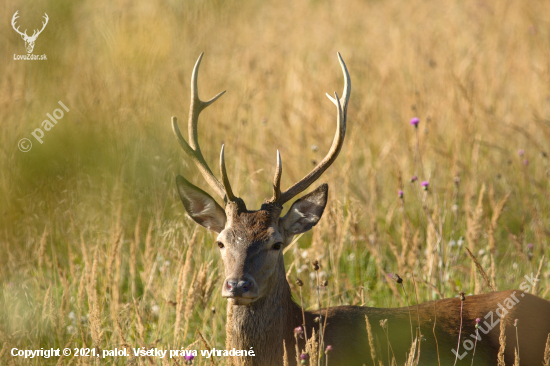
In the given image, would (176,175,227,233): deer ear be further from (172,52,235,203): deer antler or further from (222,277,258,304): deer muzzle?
(222,277,258,304): deer muzzle

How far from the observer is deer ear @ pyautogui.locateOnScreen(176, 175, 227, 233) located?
3836 mm

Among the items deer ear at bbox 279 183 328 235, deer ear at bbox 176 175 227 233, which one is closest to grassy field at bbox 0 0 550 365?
deer ear at bbox 176 175 227 233

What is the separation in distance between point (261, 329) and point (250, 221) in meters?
0.64

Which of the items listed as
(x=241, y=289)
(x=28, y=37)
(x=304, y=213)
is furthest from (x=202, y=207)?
(x=28, y=37)

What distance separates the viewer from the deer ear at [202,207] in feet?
12.6

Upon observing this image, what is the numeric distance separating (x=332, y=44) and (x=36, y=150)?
742 cm

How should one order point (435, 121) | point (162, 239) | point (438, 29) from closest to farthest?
point (162, 239) < point (435, 121) < point (438, 29)

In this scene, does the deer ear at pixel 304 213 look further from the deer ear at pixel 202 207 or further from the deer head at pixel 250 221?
the deer ear at pixel 202 207

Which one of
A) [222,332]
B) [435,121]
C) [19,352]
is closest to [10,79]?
[19,352]

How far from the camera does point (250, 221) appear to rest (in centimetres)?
360

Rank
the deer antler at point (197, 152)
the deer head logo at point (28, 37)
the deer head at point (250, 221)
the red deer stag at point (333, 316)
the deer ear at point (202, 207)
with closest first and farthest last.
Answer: the deer head logo at point (28, 37) → the deer head at point (250, 221) → the red deer stag at point (333, 316) → the deer antler at point (197, 152) → the deer ear at point (202, 207)

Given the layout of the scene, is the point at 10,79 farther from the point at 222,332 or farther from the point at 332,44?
the point at 332,44

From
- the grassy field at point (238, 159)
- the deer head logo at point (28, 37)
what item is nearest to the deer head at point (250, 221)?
the grassy field at point (238, 159)

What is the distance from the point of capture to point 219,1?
3695 millimetres
